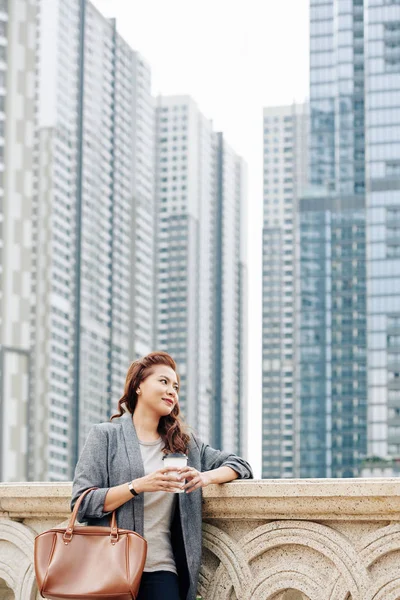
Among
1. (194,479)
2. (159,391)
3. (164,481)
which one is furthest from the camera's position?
(159,391)

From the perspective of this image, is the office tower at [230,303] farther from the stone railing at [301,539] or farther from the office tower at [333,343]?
the stone railing at [301,539]

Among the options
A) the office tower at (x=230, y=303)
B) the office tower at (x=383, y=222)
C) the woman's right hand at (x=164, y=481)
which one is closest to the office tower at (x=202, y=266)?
the office tower at (x=230, y=303)

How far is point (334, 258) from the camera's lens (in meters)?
90.9

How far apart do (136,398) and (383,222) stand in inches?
3415

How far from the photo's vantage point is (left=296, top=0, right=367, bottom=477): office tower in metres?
88.1

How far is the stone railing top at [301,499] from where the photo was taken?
10.7 ft

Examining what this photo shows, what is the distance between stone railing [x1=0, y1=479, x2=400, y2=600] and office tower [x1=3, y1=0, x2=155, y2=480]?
267 feet

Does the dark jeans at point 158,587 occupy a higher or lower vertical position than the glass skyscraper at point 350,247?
lower

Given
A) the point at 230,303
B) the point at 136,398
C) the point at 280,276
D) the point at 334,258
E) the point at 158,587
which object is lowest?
the point at 158,587

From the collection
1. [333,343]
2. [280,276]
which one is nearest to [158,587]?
[333,343]

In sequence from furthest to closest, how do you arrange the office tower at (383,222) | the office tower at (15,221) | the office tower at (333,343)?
1. the office tower at (333,343)
2. the office tower at (383,222)
3. the office tower at (15,221)

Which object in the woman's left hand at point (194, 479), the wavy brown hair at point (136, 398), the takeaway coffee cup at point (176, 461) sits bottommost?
the woman's left hand at point (194, 479)

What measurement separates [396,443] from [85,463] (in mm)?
84535

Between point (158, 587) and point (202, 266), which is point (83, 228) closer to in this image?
point (202, 266)
